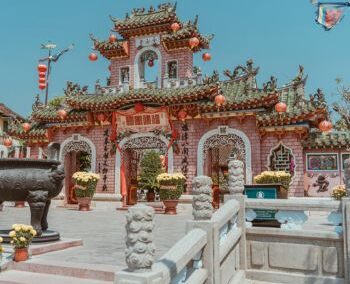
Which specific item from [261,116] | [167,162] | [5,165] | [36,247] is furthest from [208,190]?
[167,162]

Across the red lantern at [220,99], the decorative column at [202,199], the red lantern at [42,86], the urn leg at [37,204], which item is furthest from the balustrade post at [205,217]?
the red lantern at [42,86]

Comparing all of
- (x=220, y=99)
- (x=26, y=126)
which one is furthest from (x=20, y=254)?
(x=26, y=126)

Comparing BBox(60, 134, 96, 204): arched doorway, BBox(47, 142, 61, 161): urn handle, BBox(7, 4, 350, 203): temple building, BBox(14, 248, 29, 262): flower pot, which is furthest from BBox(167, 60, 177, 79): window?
BBox(14, 248, 29, 262): flower pot

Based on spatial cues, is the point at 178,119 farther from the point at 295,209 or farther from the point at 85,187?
the point at 295,209

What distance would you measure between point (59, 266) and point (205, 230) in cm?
196

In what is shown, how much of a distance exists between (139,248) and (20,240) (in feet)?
9.35

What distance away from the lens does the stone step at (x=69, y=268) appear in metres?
4.71

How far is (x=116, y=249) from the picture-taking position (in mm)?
6184

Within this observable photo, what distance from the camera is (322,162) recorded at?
14.1 meters

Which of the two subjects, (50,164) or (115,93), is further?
(115,93)

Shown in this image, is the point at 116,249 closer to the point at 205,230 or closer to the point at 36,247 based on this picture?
the point at 36,247

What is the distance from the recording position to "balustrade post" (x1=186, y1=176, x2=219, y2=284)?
4633 millimetres

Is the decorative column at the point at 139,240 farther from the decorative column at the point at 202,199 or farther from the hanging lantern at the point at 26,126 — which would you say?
the hanging lantern at the point at 26,126

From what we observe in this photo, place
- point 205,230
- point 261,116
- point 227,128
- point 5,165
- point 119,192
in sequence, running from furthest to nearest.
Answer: point 119,192
point 227,128
point 261,116
point 5,165
point 205,230
